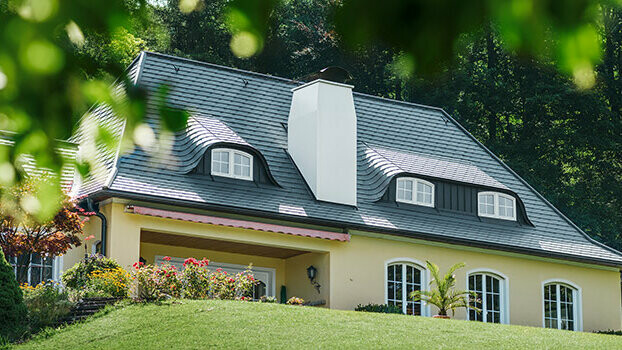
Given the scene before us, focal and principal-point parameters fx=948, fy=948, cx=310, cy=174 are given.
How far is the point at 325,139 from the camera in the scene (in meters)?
24.6

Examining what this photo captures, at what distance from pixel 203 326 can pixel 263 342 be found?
4.97ft

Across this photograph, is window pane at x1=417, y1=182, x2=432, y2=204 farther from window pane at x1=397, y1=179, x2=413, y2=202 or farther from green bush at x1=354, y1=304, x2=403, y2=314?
green bush at x1=354, y1=304, x2=403, y2=314

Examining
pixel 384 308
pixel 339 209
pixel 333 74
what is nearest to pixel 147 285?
A: pixel 384 308

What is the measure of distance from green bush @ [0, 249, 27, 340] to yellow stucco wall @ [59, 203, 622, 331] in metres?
3.40

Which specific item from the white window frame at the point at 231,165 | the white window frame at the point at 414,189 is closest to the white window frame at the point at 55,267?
the white window frame at the point at 231,165

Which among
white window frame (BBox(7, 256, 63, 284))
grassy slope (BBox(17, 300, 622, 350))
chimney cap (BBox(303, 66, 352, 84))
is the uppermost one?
chimney cap (BBox(303, 66, 352, 84))

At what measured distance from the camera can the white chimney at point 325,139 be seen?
2427 centimetres

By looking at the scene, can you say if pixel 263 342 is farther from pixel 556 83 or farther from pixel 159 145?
pixel 556 83

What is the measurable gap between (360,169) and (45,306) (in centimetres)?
1039

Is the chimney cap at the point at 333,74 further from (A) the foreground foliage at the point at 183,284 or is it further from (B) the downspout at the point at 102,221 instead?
(B) the downspout at the point at 102,221

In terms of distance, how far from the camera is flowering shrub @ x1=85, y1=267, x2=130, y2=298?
19.0m

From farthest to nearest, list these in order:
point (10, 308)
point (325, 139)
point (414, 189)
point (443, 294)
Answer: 1. point (414, 189)
2. point (325, 139)
3. point (443, 294)
4. point (10, 308)

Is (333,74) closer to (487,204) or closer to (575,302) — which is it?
(487,204)

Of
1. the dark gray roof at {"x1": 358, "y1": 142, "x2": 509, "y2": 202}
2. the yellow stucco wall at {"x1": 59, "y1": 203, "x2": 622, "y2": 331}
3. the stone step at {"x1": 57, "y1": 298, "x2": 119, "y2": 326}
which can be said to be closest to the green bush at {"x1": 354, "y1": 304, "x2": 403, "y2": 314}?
the yellow stucco wall at {"x1": 59, "y1": 203, "x2": 622, "y2": 331}
